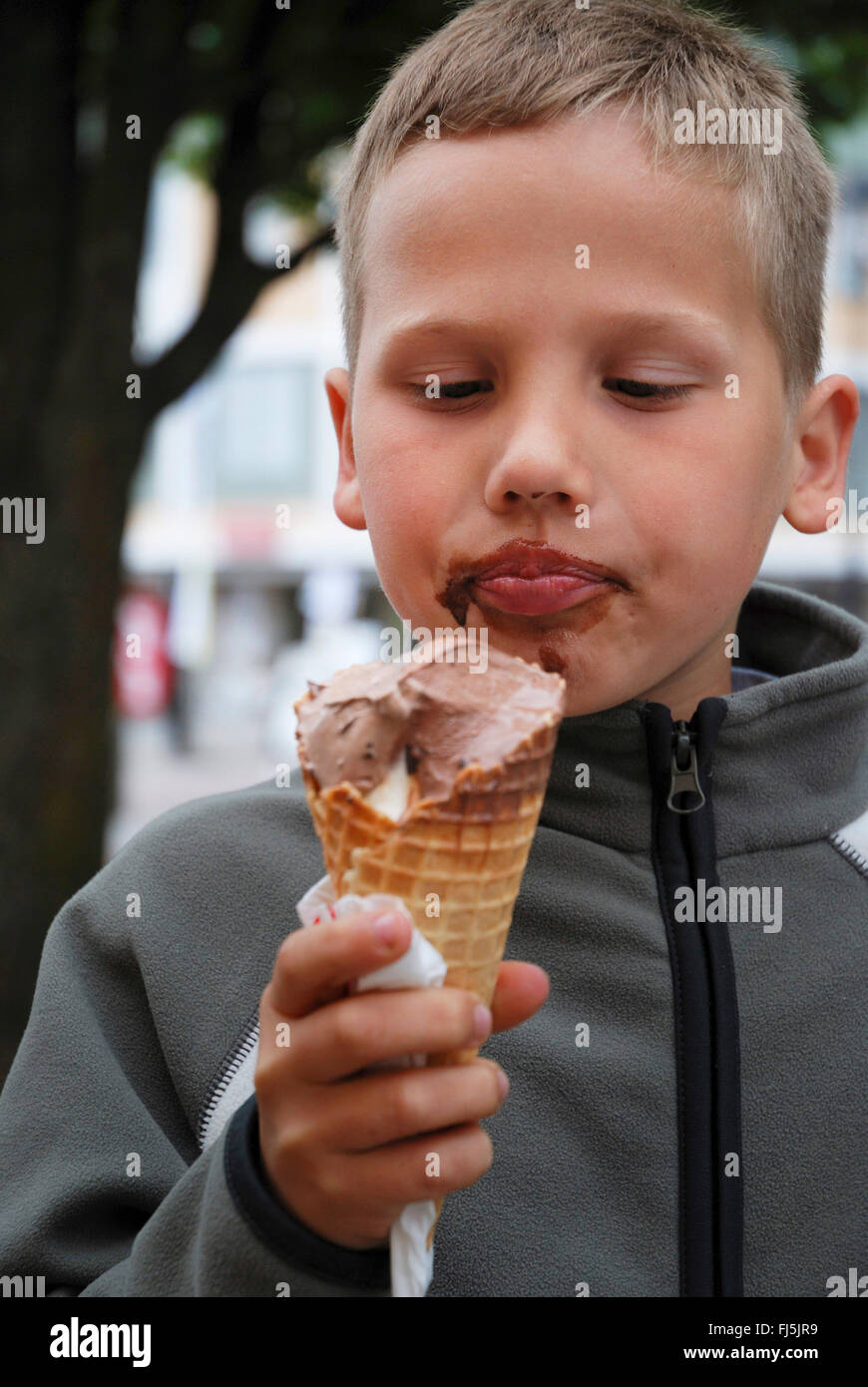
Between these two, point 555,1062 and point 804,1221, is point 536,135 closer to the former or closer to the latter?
point 555,1062

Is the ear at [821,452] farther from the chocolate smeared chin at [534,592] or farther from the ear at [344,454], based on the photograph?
the ear at [344,454]

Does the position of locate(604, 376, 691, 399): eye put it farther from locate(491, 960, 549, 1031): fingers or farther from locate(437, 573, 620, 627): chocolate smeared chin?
locate(491, 960, 549, 1031): fingers

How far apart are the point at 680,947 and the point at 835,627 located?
0.69 meters

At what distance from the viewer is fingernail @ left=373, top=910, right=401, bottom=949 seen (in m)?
1.24

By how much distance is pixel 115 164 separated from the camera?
17.7 feet

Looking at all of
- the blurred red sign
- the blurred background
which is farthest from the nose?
the blurred red sign

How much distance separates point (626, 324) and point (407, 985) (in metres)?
0.89

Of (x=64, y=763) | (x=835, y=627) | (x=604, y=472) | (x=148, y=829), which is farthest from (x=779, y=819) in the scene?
(x=64, y=763)

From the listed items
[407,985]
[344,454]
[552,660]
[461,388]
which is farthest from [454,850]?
[344,454]

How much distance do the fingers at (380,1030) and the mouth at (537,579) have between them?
23.3 inches

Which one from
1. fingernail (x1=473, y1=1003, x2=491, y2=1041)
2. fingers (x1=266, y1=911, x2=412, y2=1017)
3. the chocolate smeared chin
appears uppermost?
the chocolate smeared chin

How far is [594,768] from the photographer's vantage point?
1.94m

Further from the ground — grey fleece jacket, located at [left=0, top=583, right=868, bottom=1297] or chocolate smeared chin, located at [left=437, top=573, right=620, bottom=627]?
chocolate smeared chin, located at [left=437, top=573, right=620, bottom=627]

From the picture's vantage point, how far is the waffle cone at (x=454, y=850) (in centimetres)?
139
